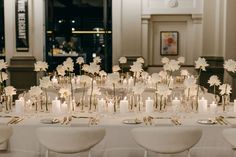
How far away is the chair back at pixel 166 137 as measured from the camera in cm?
459

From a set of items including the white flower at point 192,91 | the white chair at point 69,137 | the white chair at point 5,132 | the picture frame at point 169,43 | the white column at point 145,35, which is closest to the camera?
the white chair at point 69,137

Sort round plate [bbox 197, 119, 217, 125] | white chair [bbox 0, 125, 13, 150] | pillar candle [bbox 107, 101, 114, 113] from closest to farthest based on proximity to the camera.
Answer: white chair [bbox 0, 125, 13, 150] < round plate [bbox 197, 119, 217, 125] < pillar candle [bbox 107, 101, 114, 113]

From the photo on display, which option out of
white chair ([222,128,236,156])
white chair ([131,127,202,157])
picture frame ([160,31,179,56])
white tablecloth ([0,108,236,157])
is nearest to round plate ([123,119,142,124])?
white tablecloth ([0,108,236,157])

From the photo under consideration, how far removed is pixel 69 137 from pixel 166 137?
92cm

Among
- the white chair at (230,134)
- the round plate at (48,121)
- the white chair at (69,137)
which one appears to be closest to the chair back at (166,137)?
the white chair at (230,134)

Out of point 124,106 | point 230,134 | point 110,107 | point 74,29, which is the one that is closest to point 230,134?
point 230,134

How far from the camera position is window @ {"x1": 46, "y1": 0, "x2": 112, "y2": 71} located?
12703 millimetres

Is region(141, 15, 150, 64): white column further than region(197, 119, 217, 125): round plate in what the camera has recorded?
Yes

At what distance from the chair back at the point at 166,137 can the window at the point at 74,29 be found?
8149 mm

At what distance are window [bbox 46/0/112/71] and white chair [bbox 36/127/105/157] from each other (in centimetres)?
813

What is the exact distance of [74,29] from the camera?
12766 mm

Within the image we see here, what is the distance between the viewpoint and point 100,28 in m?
12.7

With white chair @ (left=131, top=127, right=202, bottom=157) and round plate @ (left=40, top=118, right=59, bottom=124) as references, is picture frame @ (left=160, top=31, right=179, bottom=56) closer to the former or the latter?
round plate @ (left=40, top=118, right=59, bottom=124)

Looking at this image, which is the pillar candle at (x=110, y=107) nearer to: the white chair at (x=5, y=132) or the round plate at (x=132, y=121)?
the round plate at (x=132, y=121)
